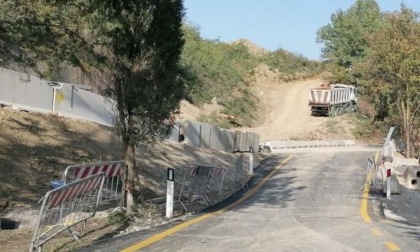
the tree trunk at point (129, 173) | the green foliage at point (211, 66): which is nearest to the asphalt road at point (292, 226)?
the tree trunk at point (129, 173)

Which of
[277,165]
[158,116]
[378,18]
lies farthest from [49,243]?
[378,18]

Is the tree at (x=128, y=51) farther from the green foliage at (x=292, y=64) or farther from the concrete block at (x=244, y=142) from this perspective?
the green foliage at (x=292, y=64)

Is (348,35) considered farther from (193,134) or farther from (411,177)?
(411,177)

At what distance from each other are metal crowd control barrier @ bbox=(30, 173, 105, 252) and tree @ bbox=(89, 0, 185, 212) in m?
1.42

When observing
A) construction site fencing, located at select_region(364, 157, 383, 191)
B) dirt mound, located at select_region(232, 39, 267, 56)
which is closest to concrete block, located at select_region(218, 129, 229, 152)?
construction site fencing, located at select_region(364, 157, 383, 191)

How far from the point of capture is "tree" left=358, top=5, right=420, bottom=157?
110 feet

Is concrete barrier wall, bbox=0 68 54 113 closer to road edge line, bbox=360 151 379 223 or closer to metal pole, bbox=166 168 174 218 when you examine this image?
metal pole, bbox=166 168 174 218

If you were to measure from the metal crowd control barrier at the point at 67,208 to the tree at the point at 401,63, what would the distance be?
89.2 ft

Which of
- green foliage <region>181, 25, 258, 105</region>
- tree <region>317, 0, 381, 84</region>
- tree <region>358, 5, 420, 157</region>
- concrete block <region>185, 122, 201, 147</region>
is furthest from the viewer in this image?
tree <region>317, 0, 381, 84</region>

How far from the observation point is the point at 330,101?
2076 inches

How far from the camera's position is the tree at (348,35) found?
62.7 m

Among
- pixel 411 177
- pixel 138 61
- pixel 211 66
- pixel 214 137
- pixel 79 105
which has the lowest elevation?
pixel 411 177

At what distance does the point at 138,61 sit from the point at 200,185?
5.86 meters

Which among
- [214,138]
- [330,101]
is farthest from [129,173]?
[330,101]
